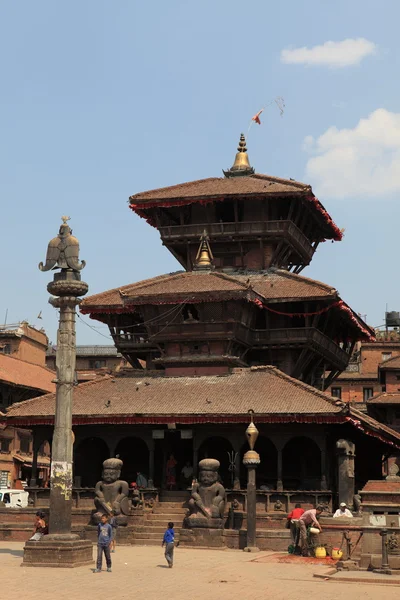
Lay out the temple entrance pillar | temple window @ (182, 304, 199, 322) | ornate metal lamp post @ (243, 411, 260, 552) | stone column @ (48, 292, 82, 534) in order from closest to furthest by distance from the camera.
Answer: stone column @ (48, 292, 82, 534)
ornate metal lamp post @ (243, 411, 260, 552)
the temple entrance pillar
temple window @ (182, 304, 199, 322)

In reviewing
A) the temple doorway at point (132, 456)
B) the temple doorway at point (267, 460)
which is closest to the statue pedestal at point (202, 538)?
the temple doorway at point (267, 460)

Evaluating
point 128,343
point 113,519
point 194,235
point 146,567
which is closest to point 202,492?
point 113,519

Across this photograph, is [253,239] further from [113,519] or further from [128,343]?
[113,519]

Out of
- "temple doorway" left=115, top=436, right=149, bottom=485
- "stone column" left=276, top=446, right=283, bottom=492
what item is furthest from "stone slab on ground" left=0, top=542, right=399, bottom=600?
"temple doorway" left=115, top=436, right=149, bottom=485

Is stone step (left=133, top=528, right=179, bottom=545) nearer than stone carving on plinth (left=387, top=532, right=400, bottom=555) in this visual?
No

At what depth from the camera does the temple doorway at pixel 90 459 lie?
4544 cm

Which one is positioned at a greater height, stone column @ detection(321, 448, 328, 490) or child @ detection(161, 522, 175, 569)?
stone column @ detection(321, 448, 328, 490)

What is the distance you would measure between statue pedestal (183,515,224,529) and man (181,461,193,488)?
707 cm

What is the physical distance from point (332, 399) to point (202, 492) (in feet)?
21.6

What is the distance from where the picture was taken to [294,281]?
159 feet

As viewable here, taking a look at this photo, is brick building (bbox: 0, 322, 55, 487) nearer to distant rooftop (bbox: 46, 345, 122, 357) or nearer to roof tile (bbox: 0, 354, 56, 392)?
roof tile (bbox: 0, 354, 56, 392)

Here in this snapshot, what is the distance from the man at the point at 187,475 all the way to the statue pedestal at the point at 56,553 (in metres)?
16.5

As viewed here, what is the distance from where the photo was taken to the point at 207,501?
120ft

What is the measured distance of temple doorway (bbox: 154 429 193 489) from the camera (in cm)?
4381
